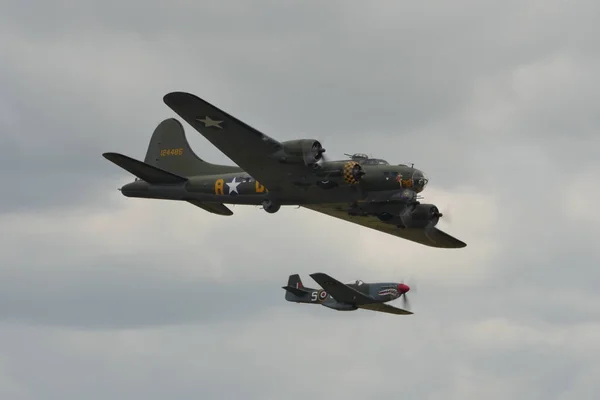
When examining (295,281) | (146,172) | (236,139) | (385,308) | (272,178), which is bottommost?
(272,178)

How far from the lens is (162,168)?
5528cm

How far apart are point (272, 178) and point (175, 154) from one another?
8821 mm

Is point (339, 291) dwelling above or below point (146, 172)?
above

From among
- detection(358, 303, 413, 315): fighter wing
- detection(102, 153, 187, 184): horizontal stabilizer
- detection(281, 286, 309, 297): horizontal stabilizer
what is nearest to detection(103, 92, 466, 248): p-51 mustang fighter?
detection(102, 153, 187, 184): horizontal stabilizer

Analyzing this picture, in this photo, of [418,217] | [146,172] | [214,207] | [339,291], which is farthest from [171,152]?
[339,291]

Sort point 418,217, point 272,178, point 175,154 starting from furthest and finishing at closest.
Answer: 1. point 175,154
2. point 418,217
3. point 272,178

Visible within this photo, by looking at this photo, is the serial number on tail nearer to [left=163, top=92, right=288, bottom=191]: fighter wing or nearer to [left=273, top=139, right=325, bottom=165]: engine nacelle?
[left=163, top=92, right=288, bottom=191]: fighter wing

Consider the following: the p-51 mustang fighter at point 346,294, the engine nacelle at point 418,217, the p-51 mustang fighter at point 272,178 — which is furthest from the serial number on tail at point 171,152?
the p-51 mustang fighter at point 346,294

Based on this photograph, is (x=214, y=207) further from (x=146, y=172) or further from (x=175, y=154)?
(x=146, y=172)

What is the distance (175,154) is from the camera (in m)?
55.0

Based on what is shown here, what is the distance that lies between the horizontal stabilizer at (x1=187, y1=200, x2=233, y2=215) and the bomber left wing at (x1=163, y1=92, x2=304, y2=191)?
535cm

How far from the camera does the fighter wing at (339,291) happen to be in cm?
6781

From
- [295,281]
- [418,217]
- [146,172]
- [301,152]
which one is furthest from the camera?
[295,281]

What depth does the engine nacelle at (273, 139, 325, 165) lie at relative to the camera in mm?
46281
